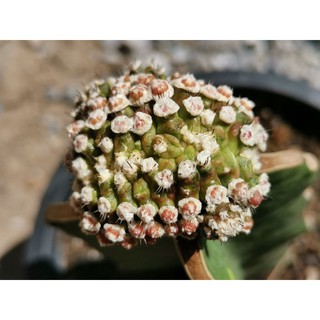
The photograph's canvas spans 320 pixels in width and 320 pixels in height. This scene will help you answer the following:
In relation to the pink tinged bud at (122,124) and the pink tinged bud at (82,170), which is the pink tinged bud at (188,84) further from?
the pink tinged bud at (82,170)

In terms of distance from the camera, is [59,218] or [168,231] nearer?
[168,231]

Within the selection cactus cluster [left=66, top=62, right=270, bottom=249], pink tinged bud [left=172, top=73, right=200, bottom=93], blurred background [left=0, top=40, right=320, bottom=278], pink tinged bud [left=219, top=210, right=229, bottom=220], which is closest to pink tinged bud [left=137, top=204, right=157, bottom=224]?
cactus cluster [left=66, top=62, right=270, bottom=249]

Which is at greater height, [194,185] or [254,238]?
[194,185]

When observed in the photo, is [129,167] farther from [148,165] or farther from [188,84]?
[188,84]

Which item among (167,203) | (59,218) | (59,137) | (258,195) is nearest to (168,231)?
(167,203)

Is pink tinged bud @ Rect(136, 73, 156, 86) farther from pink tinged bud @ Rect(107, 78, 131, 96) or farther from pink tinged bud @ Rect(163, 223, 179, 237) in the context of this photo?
pink tinged bud @ Rect(163, 223, 179, 237)

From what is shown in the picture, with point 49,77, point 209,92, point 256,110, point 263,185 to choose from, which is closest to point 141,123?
point 209,92

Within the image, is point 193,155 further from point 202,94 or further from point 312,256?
point 312,256
